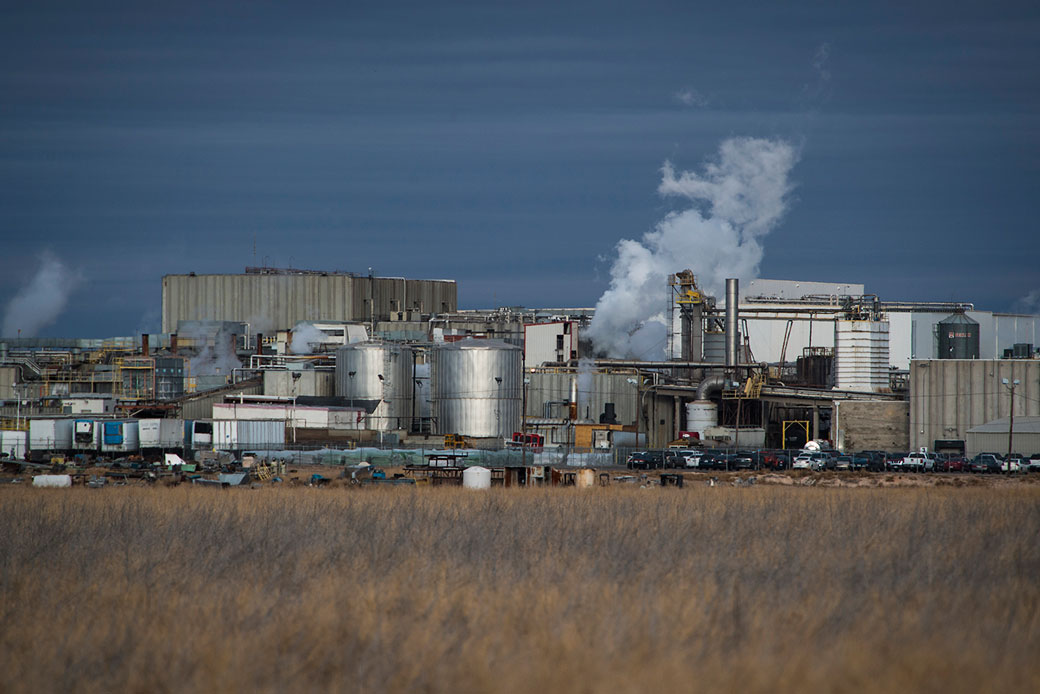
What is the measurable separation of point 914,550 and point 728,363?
157 feet

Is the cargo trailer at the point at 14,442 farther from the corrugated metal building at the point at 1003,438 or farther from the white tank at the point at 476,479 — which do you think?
the corrugated metal building at the point at 1003,438

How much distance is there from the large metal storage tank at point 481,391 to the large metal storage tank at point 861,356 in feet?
55.7

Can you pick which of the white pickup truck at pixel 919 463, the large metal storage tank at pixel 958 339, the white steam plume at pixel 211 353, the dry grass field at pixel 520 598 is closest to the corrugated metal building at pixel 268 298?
the white steam plume at pixel 211 353

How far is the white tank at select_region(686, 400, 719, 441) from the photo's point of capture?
212ft

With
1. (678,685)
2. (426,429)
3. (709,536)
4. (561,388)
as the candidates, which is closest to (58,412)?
(426,429)

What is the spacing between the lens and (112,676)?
47.1 ft

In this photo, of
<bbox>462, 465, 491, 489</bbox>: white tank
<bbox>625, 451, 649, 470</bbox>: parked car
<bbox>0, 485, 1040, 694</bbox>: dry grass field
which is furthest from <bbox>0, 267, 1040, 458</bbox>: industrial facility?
<bbox>0, 485, 1040, 694</bbox>: dry grass field

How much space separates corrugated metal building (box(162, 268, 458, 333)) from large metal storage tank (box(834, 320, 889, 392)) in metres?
43.6

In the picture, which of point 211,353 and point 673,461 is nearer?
point 673,461

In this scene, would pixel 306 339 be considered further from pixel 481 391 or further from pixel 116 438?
pixel 116 438

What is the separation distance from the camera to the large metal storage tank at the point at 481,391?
6300 centimetres

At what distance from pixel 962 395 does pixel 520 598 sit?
44.4m

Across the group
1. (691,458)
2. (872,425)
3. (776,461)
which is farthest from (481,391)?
(872,425)

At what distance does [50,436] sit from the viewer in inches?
2136
